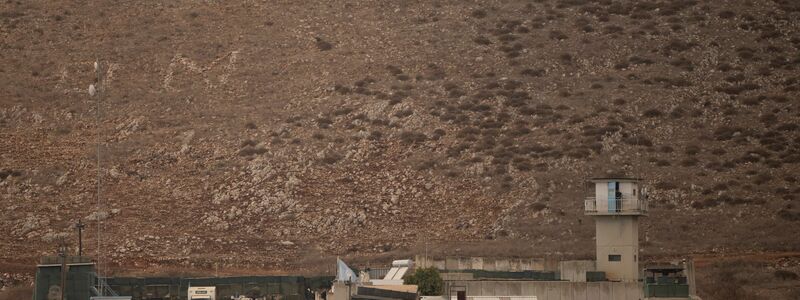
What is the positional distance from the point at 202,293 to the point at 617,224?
Result: 9.87 meters

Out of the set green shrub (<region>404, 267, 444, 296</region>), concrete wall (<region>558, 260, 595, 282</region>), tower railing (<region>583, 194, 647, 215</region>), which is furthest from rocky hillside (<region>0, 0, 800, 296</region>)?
green shrub (<region>404, 267, 444, 296</region>)

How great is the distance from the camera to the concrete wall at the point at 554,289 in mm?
43156

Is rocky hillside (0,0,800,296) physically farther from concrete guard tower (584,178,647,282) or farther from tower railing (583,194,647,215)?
tower railing (583,194,647,215)

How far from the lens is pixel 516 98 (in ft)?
324

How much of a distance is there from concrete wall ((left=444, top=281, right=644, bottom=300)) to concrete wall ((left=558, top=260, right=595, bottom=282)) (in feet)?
9.45

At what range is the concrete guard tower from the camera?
48094 mm

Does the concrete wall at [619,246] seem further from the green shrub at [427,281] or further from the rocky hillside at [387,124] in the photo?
the rocky hillside at [387,124]

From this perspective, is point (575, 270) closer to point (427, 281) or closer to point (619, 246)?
point (619, 246)

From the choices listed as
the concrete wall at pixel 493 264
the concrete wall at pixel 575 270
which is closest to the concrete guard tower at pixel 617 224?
the concrete wall at pixel 575 270

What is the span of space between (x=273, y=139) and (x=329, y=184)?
24.9 feet

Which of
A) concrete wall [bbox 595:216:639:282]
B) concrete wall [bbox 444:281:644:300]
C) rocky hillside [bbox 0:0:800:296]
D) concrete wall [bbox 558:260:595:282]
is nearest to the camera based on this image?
concrete wall [bbox 444:281:644:300]

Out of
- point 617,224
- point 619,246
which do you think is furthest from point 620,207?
point 619,246

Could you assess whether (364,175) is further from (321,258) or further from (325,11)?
(325,11)

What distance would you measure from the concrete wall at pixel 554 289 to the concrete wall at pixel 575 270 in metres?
2.88
